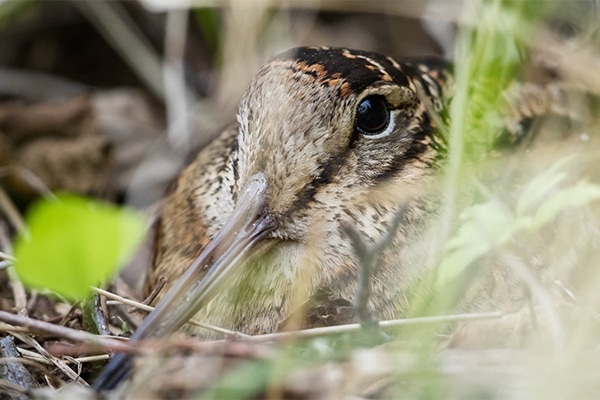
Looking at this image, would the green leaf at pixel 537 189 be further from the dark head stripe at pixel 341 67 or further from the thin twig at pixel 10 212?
the thin twig at pixel 10 212

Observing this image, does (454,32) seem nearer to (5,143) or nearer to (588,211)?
(588,211)

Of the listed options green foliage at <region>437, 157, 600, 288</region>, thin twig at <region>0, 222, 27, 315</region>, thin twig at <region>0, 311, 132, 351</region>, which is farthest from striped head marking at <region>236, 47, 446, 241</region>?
thin twig at <region>0, 222, 27, 315</region>

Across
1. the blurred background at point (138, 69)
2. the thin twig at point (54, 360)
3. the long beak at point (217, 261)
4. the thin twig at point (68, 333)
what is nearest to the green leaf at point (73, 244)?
the thin twig at point (68, 333)

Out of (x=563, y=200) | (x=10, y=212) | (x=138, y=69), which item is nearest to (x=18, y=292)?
(x=10, y=212)

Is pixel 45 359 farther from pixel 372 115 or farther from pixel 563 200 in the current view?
pixel 563 200

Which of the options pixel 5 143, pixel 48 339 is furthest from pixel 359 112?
pixel 5 143

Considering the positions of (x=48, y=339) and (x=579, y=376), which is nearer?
(x=579, y=376)
